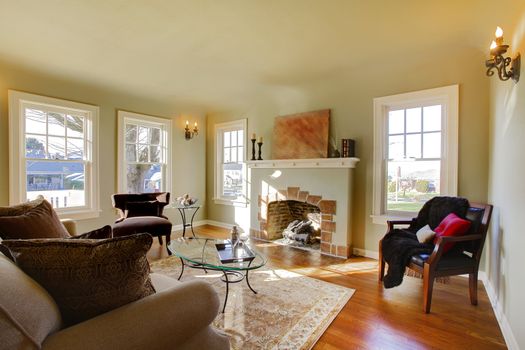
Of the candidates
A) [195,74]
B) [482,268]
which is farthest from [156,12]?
[482,268]

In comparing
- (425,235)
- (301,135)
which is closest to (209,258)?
(425,235)

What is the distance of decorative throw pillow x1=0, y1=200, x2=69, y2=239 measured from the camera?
63.2 inches

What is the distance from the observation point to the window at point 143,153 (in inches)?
175

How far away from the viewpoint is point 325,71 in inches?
139

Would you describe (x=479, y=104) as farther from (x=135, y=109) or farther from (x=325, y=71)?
(x=135, y=109)

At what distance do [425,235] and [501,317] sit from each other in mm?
791

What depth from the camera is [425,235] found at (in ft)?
8.61

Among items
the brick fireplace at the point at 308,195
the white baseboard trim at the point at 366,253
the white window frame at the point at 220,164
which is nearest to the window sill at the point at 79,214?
the white window frame at the point at 220,164

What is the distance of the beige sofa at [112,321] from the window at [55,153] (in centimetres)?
331

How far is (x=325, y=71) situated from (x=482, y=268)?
289 centimetres

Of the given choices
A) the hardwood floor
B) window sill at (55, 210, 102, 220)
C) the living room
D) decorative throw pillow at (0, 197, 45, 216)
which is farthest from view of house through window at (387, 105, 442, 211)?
window sill at (55, 210, 102, 220)

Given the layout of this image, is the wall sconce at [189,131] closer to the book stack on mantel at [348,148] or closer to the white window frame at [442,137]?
the book stack on mantel at [348,148]

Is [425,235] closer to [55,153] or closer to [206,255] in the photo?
[206,255]

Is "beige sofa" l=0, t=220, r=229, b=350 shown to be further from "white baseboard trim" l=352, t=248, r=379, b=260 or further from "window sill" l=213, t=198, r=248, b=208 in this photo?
"window sill" l=213, t=198, r=248, b=208
